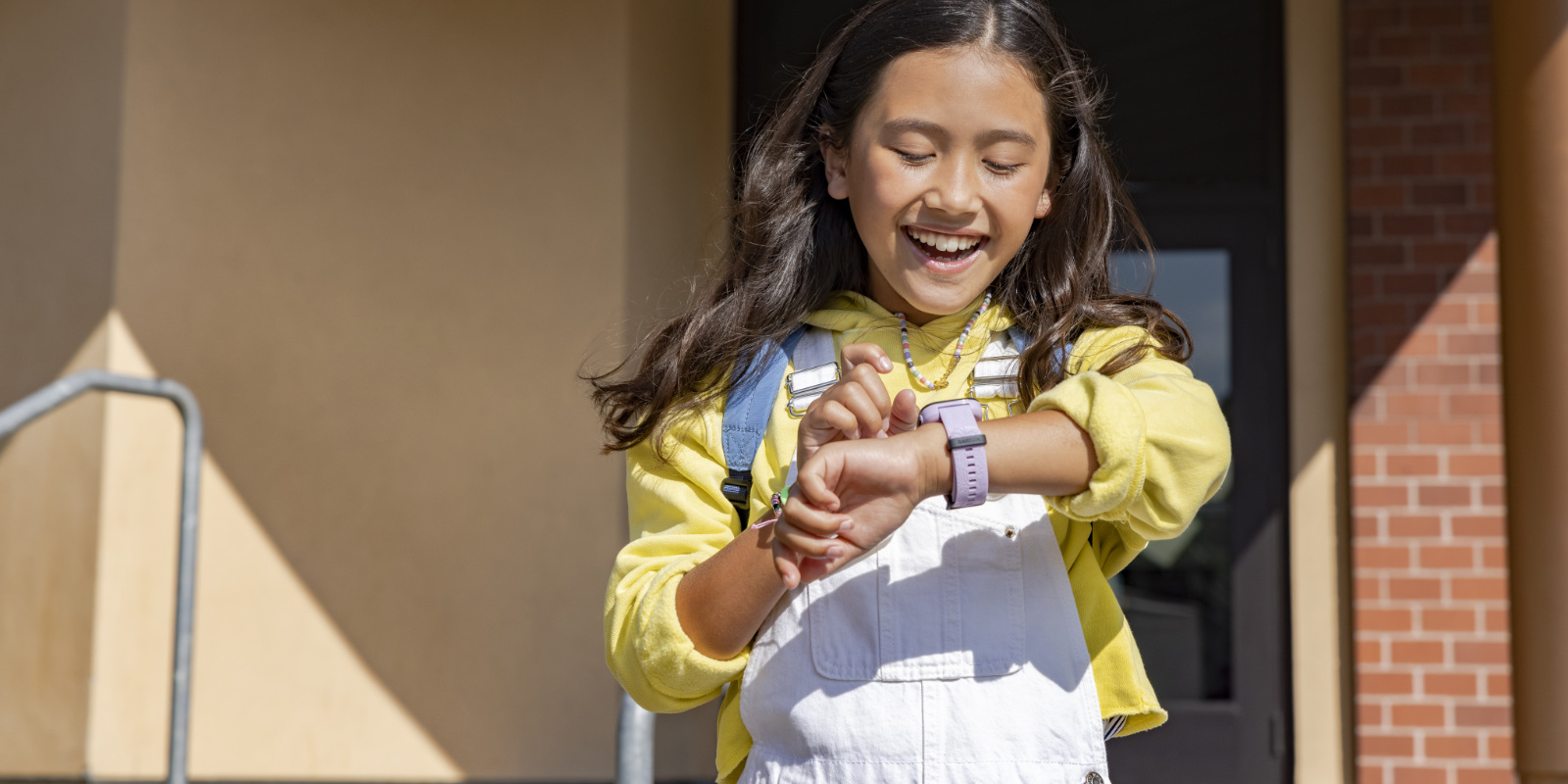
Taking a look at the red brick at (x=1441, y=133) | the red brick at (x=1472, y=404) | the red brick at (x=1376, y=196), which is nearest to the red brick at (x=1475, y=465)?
the red brick at (x=1472, y=404)

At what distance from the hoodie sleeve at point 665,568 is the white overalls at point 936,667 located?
8cm

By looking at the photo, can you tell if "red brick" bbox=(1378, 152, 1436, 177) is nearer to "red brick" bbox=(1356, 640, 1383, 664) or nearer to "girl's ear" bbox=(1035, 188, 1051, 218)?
"red brick" bbox=(1356, 640, 1383, 664)

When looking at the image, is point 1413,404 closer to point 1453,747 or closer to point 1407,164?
point 1407,164

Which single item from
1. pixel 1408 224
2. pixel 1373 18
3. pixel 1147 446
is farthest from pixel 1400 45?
pixel 1147 446

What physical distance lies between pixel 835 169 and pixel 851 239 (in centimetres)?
8

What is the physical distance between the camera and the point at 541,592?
4.22 m

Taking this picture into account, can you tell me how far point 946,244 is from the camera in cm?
146

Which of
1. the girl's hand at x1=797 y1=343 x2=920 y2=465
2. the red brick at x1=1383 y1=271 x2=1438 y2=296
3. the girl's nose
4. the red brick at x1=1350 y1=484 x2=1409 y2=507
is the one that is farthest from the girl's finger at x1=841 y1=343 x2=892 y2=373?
the red brick at x1=1383 y1=271 x2=1438 y2=296

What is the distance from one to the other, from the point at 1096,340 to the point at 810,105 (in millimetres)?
440

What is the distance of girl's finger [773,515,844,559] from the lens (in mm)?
1196

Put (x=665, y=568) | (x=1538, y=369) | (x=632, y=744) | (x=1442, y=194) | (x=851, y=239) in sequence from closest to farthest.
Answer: (x=665, y=568) → (x=851, y=239) → (x=632, y=744) → (x=1538, y=369) → (x=1442, y=194)

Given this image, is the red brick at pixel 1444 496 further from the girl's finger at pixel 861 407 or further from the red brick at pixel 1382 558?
the girl's finger at pixel 861 407

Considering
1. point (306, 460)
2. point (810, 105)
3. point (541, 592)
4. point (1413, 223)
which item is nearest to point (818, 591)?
point (810, 105)

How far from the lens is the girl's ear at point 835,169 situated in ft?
5.15
